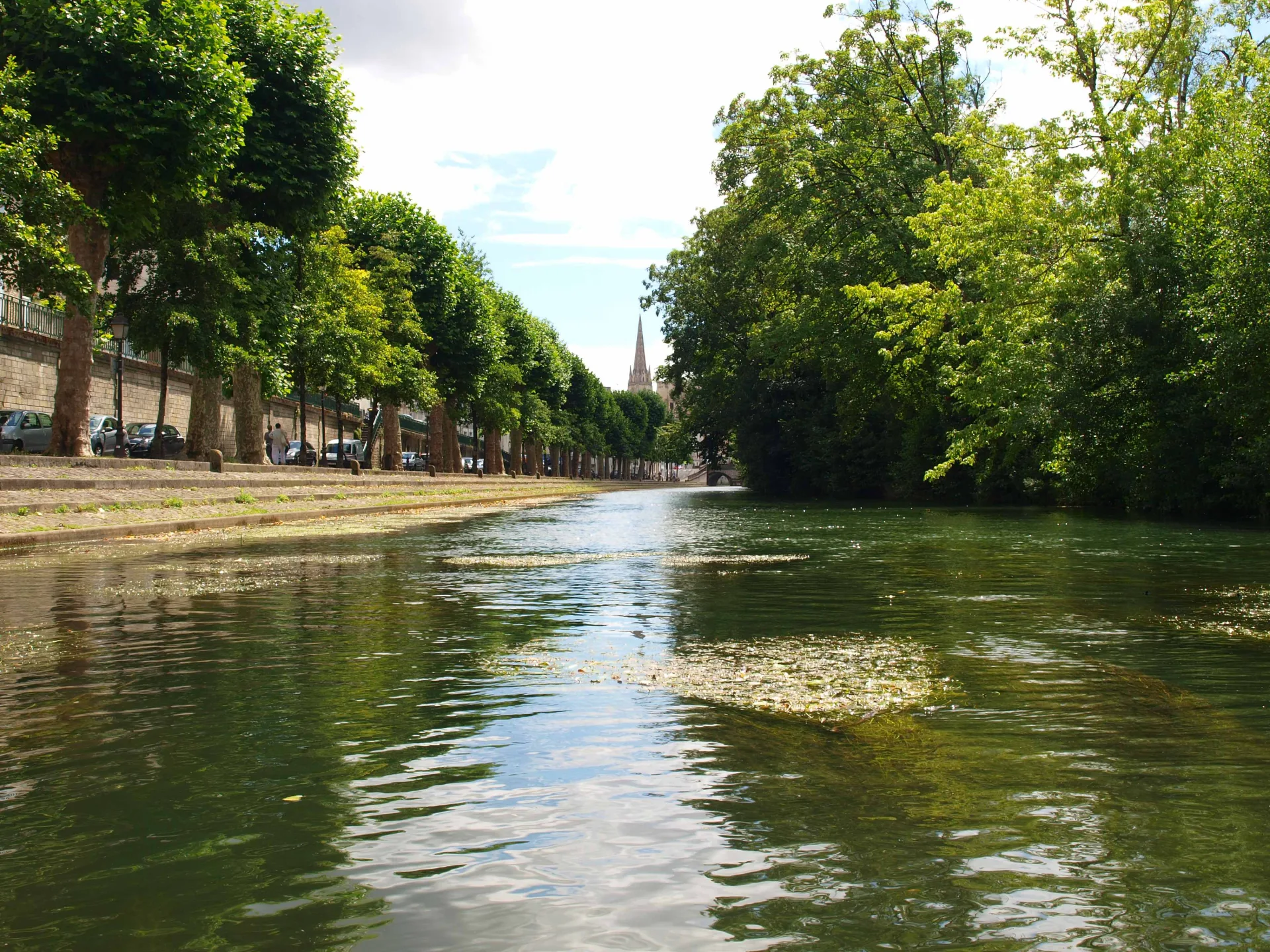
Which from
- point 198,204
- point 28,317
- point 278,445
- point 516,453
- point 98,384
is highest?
point 198,204

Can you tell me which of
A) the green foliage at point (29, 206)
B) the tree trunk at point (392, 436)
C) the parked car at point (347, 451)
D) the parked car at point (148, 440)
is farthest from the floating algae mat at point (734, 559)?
the parked car at point (347, 451)

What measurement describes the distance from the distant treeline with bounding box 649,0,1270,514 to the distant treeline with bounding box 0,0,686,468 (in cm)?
1565

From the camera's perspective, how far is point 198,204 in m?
30.2

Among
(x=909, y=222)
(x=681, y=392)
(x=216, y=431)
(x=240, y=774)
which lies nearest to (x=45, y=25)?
(x=216, y=431)

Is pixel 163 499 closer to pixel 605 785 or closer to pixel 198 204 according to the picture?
pixel 198 204

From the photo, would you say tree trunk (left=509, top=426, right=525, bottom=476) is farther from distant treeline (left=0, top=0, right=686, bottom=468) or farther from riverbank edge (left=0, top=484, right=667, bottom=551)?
riverbank edge (left=0, top=484, right=667, bottom=551)

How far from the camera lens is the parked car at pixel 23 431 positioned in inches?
1356

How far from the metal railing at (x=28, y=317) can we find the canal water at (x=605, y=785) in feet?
106

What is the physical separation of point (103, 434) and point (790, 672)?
40022 mm

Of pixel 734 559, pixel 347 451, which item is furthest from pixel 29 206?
pixel 347 451

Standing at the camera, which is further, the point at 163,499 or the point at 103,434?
the point at 103,434

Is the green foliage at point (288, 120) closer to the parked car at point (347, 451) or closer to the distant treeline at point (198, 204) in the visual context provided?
the distant treeline at point (198, 204)

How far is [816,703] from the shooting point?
5332mm

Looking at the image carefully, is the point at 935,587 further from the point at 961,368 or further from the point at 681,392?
the point at 681,392
